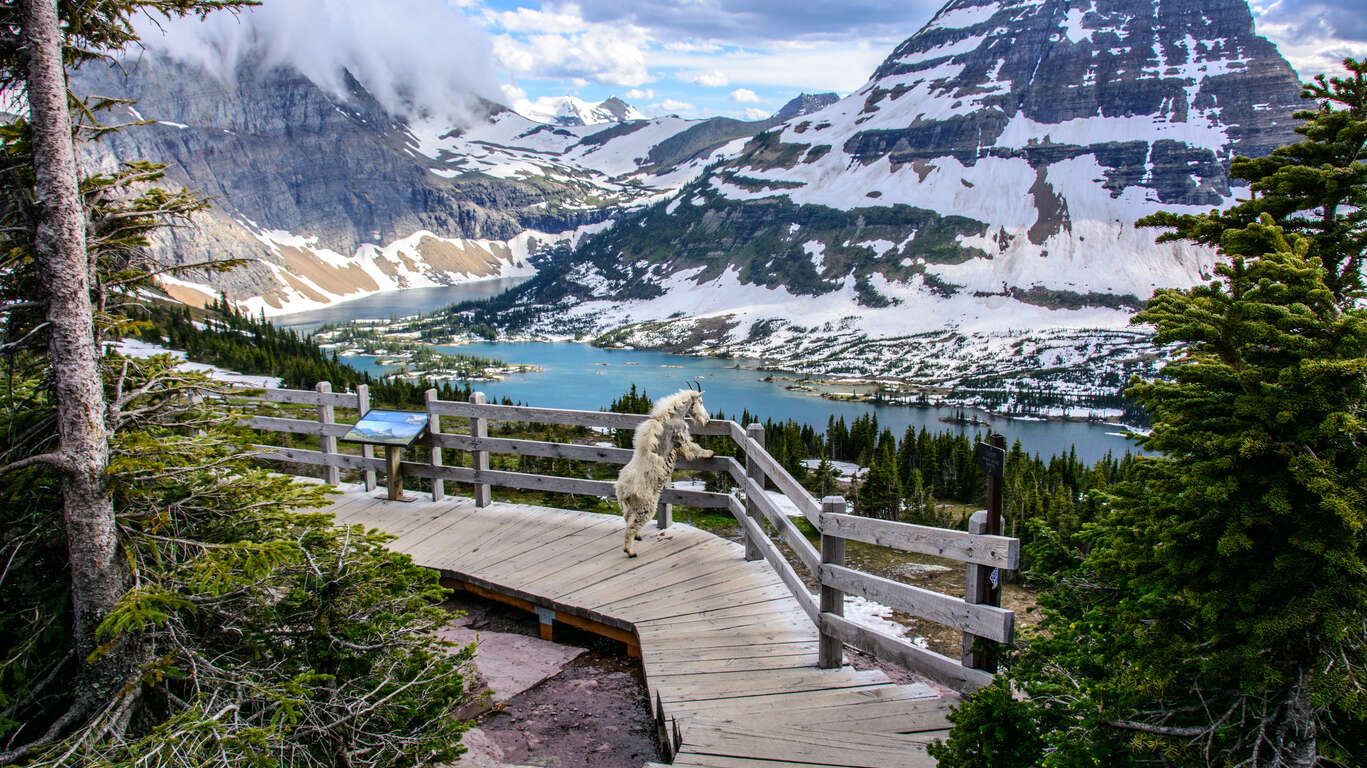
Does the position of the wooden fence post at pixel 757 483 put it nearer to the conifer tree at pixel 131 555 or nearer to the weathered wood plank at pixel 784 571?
the weathered wood plank at pixel 784 571

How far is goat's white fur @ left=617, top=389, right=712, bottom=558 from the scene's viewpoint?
9180 millimetres

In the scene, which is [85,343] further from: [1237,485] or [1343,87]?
[1343,87]

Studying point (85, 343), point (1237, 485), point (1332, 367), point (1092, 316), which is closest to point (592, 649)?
point (85, 343)

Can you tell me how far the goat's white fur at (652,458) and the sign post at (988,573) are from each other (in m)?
4.40

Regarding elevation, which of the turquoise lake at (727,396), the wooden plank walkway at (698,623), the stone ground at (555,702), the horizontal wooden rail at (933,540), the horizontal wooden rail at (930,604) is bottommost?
the turquoise lake at (727,396)

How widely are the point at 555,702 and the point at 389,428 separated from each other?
618 centimetres

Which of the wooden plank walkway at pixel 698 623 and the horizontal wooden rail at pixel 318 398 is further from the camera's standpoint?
the horizontal wooden rail at pixel 318 398

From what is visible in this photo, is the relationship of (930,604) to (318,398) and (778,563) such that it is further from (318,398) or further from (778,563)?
(318,398)

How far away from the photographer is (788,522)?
7184mm

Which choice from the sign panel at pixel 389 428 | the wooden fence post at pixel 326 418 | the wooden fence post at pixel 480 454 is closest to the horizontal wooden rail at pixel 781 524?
the wooden fence post at pixel 480 454

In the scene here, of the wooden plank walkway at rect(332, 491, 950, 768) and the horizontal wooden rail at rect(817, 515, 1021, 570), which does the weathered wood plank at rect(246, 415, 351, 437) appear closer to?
the wooden plank walkway at rect(332, 491, 950, 768)

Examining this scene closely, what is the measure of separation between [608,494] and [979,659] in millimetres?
6214

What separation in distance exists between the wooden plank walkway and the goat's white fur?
536mm

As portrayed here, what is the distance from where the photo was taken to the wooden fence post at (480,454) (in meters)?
11.0
